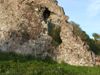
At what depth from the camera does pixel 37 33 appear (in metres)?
20.6

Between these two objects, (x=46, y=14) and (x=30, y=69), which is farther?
(x=46, y=14)

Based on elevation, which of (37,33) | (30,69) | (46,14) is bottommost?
(30,69)

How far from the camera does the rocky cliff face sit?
2006 centimetres

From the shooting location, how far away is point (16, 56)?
745 inches

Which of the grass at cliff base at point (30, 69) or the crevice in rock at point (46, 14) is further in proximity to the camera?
the crevice in rock at point (46, 14)

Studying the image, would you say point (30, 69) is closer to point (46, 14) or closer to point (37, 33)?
point (37, 33)

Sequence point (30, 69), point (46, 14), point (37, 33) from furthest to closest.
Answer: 1. point (46, 14)
2. point (37, 33)
3. point (30, 69)

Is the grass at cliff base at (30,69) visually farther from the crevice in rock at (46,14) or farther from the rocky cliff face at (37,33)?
the crevice in rock at (46,14)

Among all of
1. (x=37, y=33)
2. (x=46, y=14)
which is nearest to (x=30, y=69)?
(x=37, y=33)

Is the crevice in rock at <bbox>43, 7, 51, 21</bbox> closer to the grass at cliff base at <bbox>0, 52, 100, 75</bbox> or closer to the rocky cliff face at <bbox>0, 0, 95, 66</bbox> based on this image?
the rocky cliff face at <bbox>0, 0, 95, 66</bbox>

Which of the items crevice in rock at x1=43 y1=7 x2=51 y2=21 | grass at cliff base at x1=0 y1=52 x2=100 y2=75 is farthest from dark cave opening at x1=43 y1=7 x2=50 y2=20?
grass at cliff base at x1=0 y1=52 x2=100 y2=75

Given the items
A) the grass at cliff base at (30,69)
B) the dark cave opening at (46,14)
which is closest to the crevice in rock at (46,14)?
the dark cave opening at (46,14)

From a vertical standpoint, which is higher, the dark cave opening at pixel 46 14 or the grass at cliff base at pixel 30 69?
the dark cave opening at pixel 46 14

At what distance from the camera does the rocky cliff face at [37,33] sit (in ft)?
65.8
